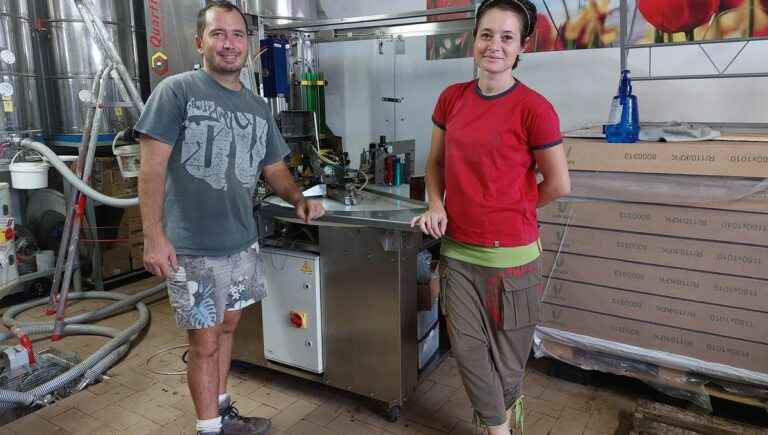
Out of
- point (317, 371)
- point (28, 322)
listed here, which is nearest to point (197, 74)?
point (317, 371)

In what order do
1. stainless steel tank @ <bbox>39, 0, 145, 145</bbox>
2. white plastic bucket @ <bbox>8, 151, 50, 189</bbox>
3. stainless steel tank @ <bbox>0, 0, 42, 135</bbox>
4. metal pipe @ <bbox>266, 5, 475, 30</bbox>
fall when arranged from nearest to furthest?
1. metal pipe @ <bbox>266, 5, 475, 30</bbox>
2. white plastic bucket @ <bbox>8, 151, 50, 189</bbox>
3. stainless steel tank @ <bbox>0, 0, 42, 135</bbox>
4. stainless steel tank @ <bbox>39, 0, 145, 145</bbox>

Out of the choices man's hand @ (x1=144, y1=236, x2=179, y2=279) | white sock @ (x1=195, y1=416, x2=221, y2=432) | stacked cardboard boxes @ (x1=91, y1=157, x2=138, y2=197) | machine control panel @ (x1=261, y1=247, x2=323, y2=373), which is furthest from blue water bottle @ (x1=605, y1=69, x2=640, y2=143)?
stacked cardboard boxes @ (x1=91, y1=157, x2=138, y2=197)

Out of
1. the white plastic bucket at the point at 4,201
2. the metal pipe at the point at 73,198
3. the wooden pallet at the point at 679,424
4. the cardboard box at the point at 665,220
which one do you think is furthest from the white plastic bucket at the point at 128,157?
the wooden pallet at the point at 679,424

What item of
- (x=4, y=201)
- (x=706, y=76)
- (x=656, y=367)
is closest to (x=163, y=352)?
(x=4, y=201)

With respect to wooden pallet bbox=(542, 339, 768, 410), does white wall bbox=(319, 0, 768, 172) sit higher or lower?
higher

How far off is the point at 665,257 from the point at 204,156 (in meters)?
1.66

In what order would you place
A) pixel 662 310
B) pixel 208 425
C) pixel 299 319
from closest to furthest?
pixel 208 425, pixel 662 310, pixel 299 319

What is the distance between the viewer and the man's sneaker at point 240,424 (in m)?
1.99

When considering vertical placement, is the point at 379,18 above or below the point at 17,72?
above

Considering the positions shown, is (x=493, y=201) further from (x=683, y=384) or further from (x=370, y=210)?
(x=683, y=384)

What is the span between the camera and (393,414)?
2.08 metres

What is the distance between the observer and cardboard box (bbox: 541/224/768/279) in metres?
1.89

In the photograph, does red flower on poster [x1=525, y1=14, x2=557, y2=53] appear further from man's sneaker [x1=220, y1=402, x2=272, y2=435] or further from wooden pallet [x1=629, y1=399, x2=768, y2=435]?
man's sneaker [x1=220, y1=402, x2=272, y2=435]

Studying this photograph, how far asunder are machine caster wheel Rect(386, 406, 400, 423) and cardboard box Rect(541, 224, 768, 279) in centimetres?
88
